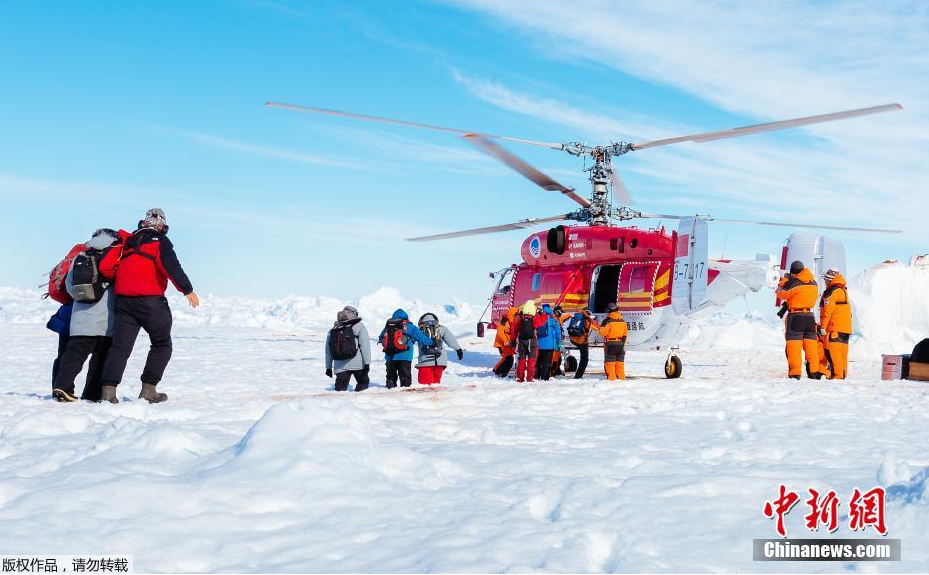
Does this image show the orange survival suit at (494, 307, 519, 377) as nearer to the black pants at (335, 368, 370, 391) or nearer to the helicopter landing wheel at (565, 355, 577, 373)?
the helicopter landing wheel at (565, 355, 577, 373)

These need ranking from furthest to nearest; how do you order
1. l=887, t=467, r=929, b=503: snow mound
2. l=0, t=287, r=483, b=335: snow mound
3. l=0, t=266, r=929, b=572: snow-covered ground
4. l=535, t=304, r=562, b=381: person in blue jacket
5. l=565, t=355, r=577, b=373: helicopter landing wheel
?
l=0, t=287, r=483, b=335: snow mound < l=565, t=355, r=577, b=373: helicopter landing wheel < l=535, t=304, r=562, b=381: person in blue jacket < l=887, t=467, r=929, b=503: snow mound < l=0, t=266, r=929, b=572: snow-covered ground

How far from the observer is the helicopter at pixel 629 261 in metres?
12.4

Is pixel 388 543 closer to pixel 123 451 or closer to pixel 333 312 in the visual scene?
pixel 123 451

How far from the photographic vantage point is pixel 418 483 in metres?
3.57

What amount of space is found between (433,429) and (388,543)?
93.2 inches

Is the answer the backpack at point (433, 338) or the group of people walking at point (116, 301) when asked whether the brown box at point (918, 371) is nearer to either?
the backpack at point (433, 338)

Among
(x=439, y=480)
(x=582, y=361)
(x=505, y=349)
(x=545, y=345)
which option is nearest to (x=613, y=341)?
Result: (x=545, y=345)

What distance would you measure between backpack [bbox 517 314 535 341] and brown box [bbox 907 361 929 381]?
543 cm

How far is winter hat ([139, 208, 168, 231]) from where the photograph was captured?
6.18 m

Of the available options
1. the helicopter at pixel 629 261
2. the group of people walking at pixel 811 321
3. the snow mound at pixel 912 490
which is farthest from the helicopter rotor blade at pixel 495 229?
the snow mound at pixel 912 490

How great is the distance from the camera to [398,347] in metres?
10.2

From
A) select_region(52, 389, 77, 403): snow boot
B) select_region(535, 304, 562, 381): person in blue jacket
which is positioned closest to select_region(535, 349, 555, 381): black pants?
select_region(535, 304, 562, 381): person in blue jacket

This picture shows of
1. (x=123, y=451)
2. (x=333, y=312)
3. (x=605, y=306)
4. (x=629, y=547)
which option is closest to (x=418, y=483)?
(x=629, y=547)

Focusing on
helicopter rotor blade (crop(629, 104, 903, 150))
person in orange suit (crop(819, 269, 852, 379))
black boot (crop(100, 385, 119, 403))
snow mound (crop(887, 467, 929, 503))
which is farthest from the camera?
person in orange suit (crop(819, 269, 852, 379))
